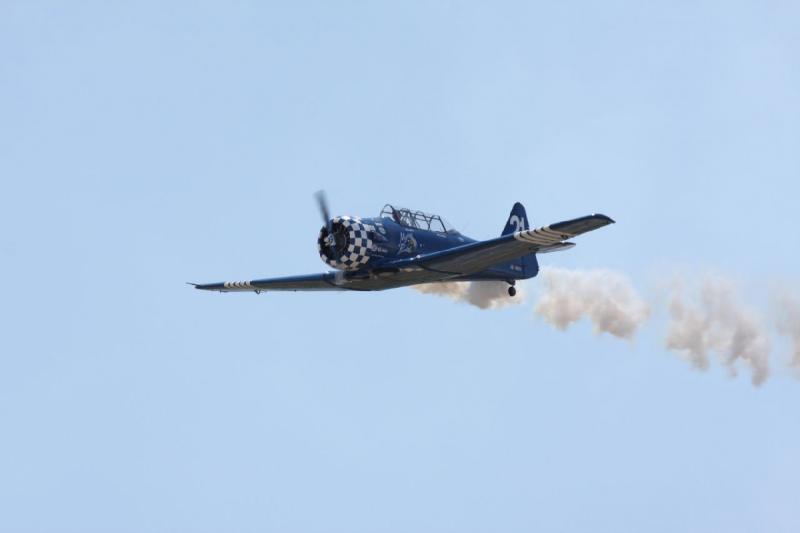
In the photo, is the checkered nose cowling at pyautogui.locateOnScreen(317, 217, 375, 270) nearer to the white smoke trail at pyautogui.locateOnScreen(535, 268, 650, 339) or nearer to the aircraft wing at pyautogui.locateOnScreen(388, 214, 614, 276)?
the aircraft wing at pyautogui.locateOnScreen(388, 214, 614, 276)

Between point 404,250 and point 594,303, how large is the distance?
8198 millimetres

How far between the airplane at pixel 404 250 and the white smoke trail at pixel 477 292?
3314 mm

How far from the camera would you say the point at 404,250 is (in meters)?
33.9

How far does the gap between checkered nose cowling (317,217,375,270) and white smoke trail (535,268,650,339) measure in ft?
27.0

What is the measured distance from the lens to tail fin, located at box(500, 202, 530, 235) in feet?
125

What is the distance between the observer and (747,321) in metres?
39.9

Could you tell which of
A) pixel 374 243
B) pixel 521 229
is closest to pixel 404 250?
pixel 374 243

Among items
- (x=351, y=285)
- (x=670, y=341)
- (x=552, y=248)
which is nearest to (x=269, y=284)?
(x=351, y=285)

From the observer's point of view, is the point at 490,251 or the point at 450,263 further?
the point at 450,263

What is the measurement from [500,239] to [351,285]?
405cm

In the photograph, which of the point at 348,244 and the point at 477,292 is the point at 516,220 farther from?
the point at 348,244

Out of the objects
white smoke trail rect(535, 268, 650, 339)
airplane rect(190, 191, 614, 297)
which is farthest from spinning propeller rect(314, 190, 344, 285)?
white smoke trail rect(535, 268, 650, 339)

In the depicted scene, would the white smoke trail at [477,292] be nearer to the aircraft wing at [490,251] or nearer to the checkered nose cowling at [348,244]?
the aircraft wing at [490,251]

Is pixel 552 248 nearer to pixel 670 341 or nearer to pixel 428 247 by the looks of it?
pixel 428 247
